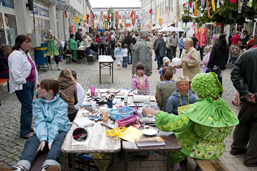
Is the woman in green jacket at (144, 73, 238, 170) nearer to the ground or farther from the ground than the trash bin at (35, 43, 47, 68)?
nearer to the ground

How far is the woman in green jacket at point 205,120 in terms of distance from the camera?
2453 millimetres

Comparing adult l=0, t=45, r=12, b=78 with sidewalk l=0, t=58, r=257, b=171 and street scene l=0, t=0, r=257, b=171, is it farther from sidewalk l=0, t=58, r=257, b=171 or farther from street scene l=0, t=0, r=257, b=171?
street scene l=0, t=0, r=257, b=171

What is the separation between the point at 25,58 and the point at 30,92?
0.67 meters

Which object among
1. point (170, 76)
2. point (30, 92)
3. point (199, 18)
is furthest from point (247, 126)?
point (199, 18)

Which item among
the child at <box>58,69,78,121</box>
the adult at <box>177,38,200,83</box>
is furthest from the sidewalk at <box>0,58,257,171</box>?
the adult at <box>177,38,200,83</box>

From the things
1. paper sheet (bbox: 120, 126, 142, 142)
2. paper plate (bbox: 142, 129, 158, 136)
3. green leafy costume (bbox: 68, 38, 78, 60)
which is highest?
green leafy costume (bbox: 68, 38, 78, 60)

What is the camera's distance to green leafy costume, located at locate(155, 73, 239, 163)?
8.05 feet

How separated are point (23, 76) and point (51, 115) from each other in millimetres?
1284

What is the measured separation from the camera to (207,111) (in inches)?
97.4

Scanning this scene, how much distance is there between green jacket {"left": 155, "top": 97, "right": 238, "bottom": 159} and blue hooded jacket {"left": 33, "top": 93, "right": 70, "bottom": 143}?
1.43 meters

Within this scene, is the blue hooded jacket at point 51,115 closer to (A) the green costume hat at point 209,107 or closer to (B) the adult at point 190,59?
(A) the green costume hat at point 209,107

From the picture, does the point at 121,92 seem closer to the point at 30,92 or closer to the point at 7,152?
the point at 30,92

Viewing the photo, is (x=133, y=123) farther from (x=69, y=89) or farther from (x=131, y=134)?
(x=69, y=89)

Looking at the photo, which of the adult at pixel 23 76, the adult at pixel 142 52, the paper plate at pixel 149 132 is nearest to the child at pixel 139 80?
the adult at pixel 142 52
